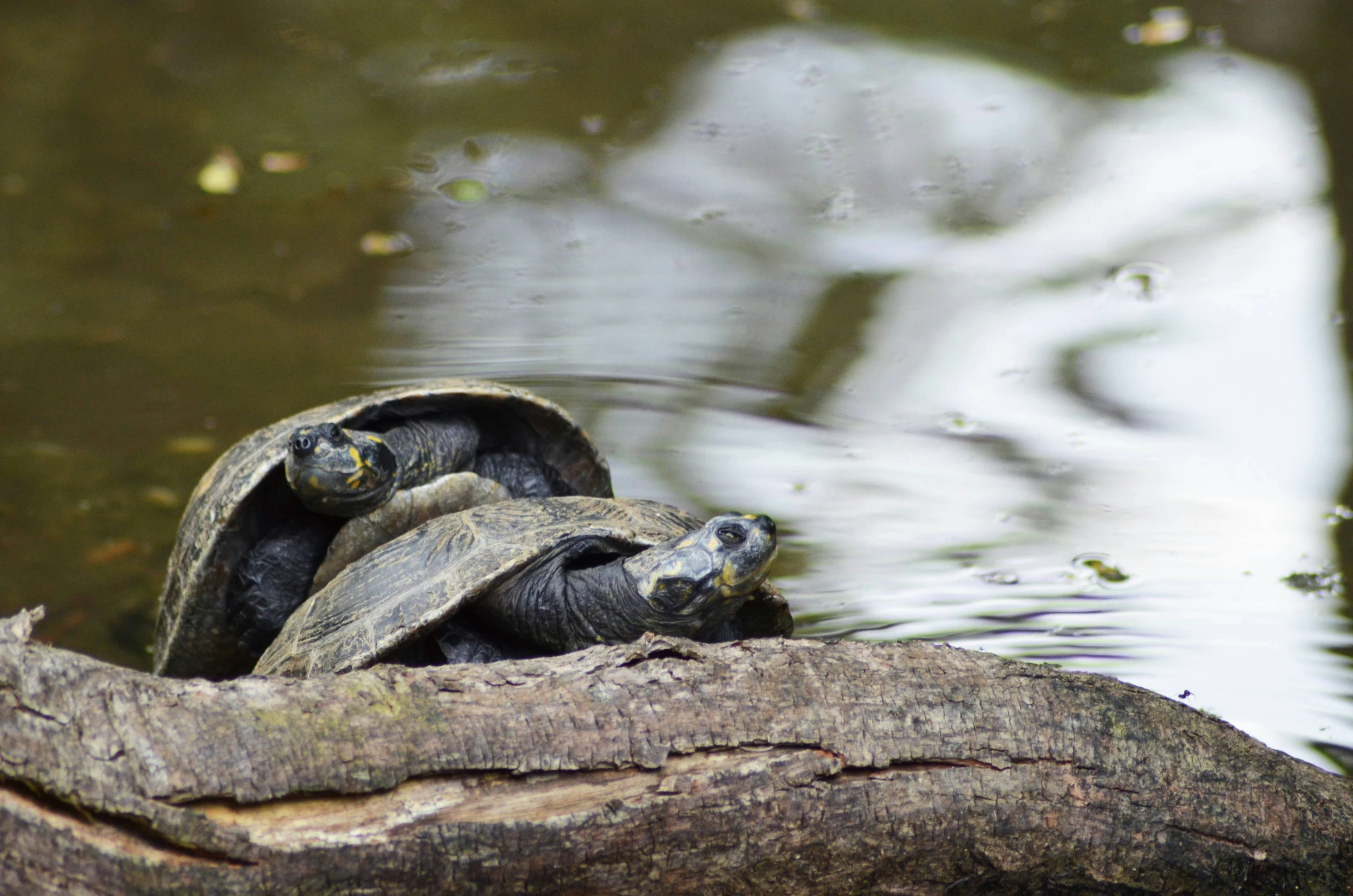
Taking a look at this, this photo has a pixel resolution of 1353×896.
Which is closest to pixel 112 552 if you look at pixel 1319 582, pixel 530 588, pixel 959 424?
pixel 530 588

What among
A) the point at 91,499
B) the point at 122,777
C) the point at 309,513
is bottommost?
the point at 91,499

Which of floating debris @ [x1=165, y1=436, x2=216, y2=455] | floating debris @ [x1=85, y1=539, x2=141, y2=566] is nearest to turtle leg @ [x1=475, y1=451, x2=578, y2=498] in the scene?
floating debris @ [x1=85, y1=539, x2=141, y2=566]

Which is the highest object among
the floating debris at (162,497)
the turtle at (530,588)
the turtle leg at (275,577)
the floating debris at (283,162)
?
the turtle at (530,588)

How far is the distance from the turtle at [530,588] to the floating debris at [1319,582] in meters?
1.60

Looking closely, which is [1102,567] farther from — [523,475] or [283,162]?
[283,162]

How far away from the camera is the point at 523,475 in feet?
9.81

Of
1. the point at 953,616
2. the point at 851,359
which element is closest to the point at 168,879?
the point at 953,616

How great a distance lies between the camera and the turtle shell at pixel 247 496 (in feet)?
8.70

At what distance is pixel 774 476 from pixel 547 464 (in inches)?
39.6

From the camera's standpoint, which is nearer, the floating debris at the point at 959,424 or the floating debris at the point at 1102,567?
the floating debris at the point at 1102,567

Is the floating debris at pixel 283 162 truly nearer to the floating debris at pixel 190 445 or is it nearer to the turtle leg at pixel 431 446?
the floating debris at pixel 190 445

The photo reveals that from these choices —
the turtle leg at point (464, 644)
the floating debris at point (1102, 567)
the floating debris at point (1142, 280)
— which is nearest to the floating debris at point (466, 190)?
the floating debris at point (1142, 280)

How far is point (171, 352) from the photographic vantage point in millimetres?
4566

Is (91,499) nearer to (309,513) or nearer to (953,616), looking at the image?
(309,513)
